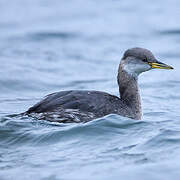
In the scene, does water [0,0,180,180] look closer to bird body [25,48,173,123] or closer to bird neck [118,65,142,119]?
bird body [25,48,173,123]

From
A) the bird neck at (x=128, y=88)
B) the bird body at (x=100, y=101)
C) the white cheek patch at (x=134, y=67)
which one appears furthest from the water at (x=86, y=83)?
the white cheek patch at (x=134, y=67)

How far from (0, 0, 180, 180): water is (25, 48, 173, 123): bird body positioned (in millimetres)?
166

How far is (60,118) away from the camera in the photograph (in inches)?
352

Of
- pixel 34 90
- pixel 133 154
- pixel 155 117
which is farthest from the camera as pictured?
pixel 34 90

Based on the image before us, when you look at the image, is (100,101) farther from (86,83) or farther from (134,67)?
(86,83)

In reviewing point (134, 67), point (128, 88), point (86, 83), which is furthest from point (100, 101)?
point (86, 83)

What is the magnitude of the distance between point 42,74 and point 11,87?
1288mm

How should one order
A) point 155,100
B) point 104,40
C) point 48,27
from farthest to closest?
1. point 48,27
2. point 104,40
3. point 155,100

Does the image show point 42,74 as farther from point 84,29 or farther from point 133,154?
point 133,154

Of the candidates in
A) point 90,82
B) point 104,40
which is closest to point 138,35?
point 104,40

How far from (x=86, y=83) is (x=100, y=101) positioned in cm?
441

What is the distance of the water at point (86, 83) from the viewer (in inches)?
295

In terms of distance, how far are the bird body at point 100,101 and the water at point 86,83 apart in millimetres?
166

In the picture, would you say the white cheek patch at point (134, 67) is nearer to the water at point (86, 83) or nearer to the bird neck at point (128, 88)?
the bird neck at point (128, 88)
